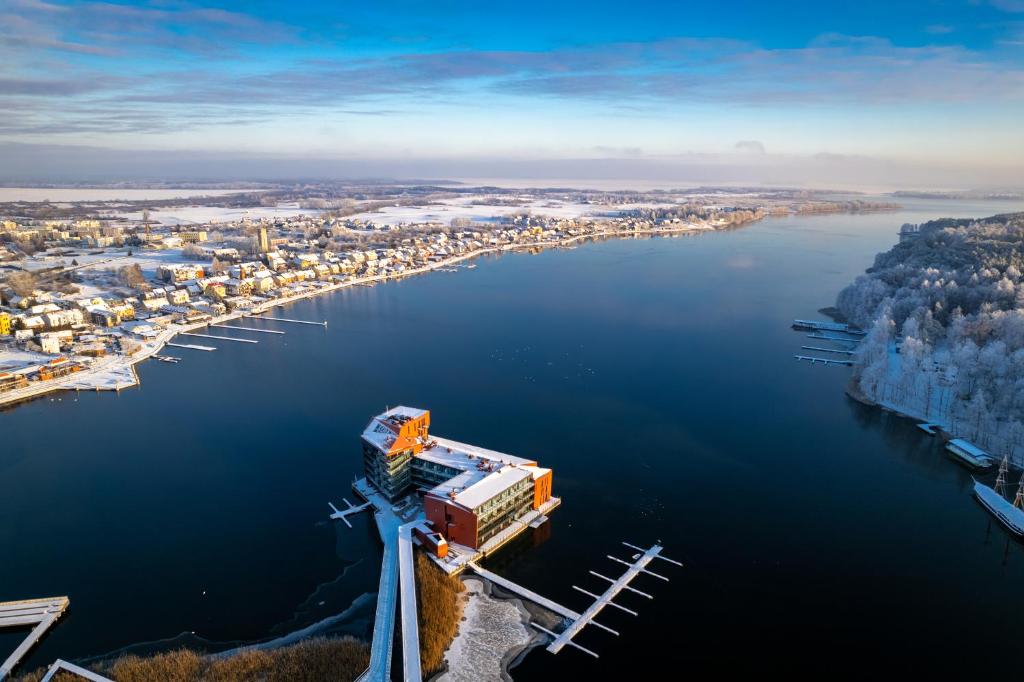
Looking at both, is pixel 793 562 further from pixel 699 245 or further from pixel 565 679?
pixel 699 245

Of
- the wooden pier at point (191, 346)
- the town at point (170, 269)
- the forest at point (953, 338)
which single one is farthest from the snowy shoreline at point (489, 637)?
the wooden pier at point (191, 346)

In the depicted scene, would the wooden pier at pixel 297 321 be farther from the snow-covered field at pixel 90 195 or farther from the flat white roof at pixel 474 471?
the snow-covered field at pixel 90 195

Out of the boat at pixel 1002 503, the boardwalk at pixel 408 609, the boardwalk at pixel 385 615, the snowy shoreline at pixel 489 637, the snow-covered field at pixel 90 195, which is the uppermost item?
the snow-covered field at pixel 90 195

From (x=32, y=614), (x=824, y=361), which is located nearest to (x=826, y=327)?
(x=824, y=361)

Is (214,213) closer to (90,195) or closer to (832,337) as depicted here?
(90,195)

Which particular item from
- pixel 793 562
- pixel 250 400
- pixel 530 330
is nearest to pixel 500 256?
pixel 530 330

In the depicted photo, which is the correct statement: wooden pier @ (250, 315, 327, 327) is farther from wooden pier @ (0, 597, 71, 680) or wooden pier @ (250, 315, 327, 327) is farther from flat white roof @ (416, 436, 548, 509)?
wooden pier @ (0, 597, 71, 680)
